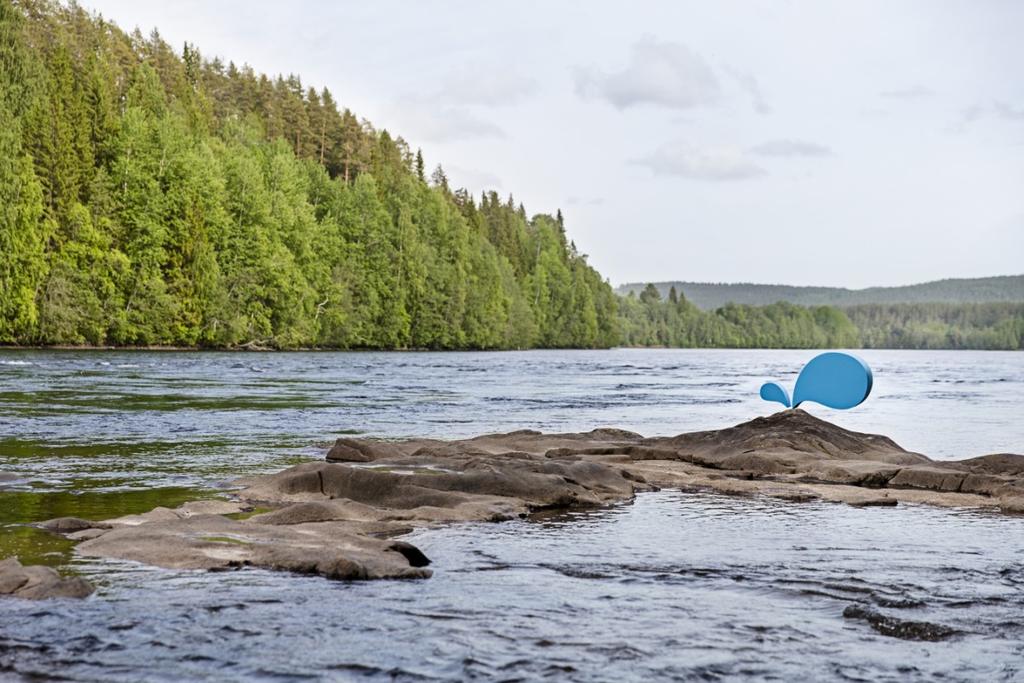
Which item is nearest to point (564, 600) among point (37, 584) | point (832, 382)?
point (37, 584)

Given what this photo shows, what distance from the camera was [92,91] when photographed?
72812 mm

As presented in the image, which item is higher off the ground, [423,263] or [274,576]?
[423,263]

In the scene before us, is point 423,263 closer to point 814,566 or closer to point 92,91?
point 92,91

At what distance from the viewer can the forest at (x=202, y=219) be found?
64.2 metres

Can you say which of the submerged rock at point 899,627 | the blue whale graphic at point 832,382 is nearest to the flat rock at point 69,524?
the submerged rock at point 899,627

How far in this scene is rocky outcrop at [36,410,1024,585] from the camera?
7.59 metres

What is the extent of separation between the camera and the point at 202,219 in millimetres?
76625

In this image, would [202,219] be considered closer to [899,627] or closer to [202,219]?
[202,219]

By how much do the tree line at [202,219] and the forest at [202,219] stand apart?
15 cm

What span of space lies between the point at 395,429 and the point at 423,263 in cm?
8627

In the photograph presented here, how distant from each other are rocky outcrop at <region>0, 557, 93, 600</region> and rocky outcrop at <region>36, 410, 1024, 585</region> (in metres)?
0.85

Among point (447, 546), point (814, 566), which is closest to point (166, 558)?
point (447, 546)

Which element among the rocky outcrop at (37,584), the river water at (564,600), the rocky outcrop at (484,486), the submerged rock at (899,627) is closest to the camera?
the river water at (564,600)

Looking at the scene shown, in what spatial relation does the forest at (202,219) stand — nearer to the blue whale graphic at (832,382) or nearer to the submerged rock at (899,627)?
the blue whale graphic at (832,382)
